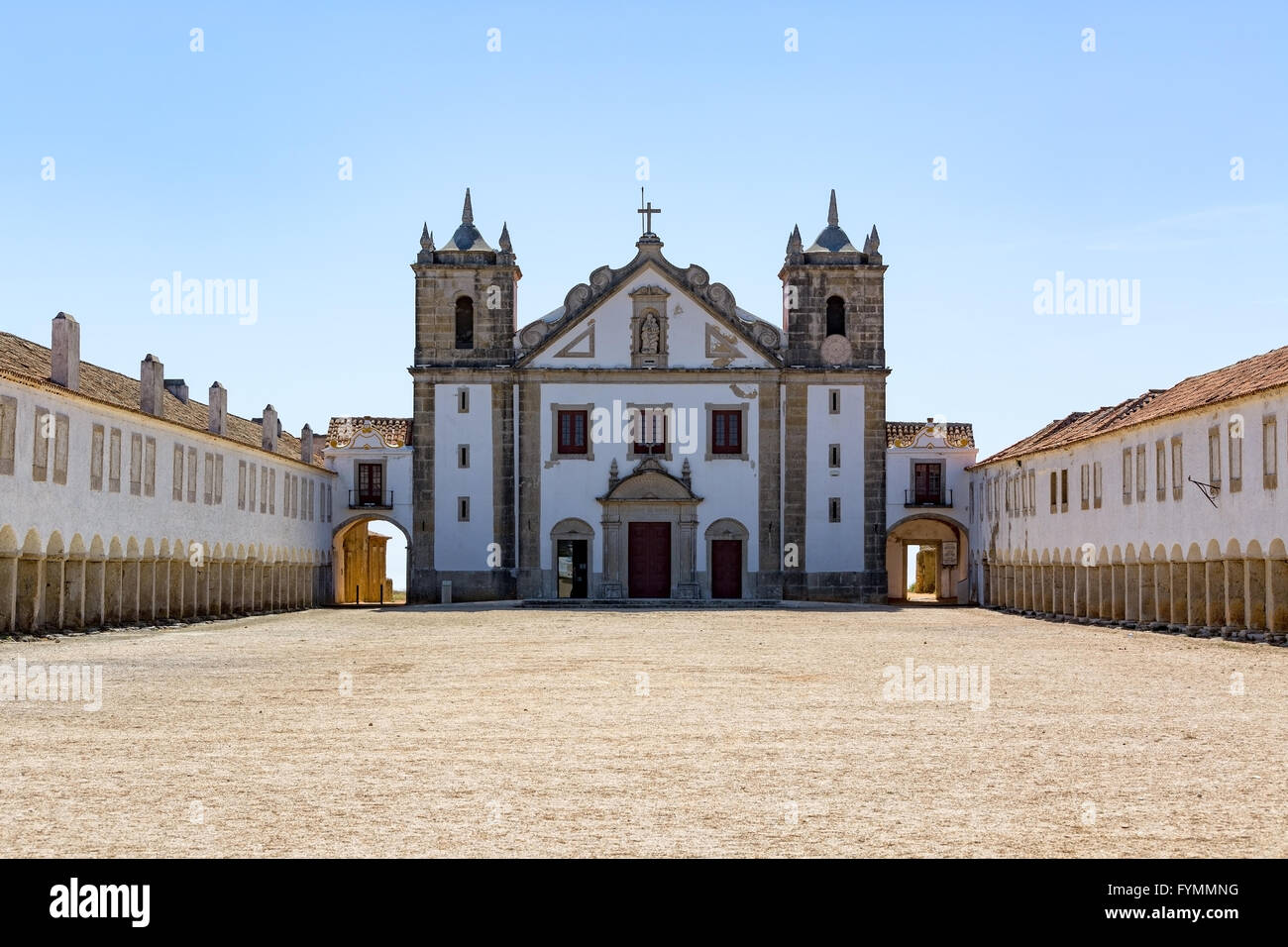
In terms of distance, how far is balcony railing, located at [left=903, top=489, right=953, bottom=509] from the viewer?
5338 centimetres

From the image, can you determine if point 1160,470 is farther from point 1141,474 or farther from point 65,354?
point 65,354

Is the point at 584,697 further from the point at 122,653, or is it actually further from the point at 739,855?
the point at 122,653

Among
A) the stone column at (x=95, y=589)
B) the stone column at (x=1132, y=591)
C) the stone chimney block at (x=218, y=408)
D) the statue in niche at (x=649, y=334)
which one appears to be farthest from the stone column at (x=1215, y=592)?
the stone chimney block at (x=218, y=408)

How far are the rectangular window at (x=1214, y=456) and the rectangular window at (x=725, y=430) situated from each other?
65.4 feet

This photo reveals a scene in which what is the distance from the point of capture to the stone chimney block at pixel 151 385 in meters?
39.2

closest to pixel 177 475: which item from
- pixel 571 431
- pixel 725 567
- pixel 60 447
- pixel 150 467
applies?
pixel 150 467

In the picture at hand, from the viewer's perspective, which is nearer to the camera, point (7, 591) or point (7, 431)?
point (7, 591)

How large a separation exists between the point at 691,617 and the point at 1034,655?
16.5 m

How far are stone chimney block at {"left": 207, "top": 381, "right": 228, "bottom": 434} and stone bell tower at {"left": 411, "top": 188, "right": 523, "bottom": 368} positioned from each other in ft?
27.1

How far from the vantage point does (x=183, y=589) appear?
1576 inches

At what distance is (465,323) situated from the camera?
2085 inches

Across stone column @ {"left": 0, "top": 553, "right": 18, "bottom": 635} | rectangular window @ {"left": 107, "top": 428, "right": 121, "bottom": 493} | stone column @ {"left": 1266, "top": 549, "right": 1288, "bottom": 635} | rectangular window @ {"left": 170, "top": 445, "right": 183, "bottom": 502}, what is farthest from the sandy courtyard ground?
rectangular window @ {"left": 170, "top": 445, "right": 183, "bottom": 502}

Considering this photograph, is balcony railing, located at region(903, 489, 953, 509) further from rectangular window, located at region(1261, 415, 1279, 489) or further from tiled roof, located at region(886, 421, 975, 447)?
rectangular window, located at region(1261, 415, 1279, 489)

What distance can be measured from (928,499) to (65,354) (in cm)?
3059
